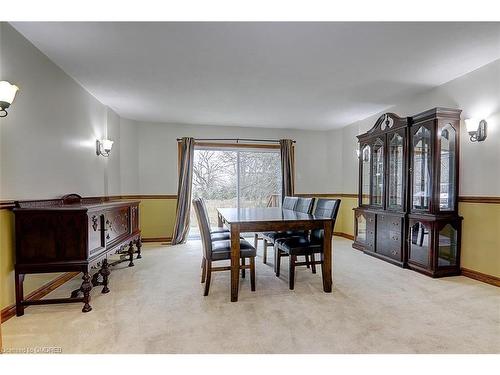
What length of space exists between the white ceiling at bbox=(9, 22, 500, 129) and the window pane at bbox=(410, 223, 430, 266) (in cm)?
176

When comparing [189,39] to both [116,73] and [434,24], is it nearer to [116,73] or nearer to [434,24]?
[116,73]

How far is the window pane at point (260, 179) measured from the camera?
18.5ft

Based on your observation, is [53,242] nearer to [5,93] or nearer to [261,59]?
[5,93]

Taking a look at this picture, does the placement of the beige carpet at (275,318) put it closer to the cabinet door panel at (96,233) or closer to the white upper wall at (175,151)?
the cabinet door panel at (96,233)

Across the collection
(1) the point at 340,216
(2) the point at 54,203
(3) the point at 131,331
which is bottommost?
(3) the point at 131,331

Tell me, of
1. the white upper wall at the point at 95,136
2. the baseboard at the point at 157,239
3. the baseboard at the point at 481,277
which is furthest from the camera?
the baseboard at the point at 157,239

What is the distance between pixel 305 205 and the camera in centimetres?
359

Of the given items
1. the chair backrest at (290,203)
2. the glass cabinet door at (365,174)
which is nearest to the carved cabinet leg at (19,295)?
the chair backrest at (290,203)

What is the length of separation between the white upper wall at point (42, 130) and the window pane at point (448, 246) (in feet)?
14.0

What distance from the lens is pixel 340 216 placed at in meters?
5.77

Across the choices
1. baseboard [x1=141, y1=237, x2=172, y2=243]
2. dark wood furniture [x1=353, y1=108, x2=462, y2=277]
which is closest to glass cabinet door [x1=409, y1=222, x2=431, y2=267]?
dark wood furniture [x1=353, y1=108, x2=462, y2=277]

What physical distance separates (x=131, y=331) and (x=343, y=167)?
486 centimetres

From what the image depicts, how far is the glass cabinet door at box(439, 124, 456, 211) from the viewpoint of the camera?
3.21 metres
